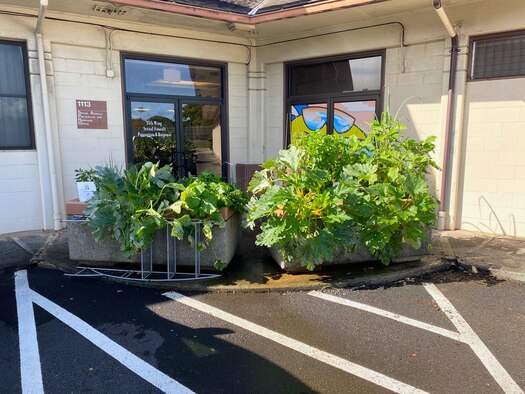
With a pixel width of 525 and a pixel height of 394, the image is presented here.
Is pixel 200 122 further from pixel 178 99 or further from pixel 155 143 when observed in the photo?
pixel 155 143

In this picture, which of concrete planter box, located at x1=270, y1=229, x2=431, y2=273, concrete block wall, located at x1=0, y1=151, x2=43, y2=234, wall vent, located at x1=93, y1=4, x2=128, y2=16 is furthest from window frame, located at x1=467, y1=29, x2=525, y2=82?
concrete block wall, located at x1=0, y1=151, x2=43, y2=234

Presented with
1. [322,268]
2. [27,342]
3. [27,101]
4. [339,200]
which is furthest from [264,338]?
[27,101]

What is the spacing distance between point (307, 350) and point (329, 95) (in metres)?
5.41

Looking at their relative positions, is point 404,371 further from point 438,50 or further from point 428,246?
point 438,50

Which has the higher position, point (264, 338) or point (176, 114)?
point (176, 114)

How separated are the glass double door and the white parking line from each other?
3745 mm

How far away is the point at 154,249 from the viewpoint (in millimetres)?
4598

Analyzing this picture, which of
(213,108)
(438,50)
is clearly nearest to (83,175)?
(213,108)

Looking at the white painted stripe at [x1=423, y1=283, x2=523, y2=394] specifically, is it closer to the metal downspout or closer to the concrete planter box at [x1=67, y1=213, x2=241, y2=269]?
the concrete planter box at [x1=67, y1=213, x2=241, y2=269]

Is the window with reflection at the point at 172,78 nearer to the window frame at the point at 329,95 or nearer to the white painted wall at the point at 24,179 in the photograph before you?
the window frame at the point at 329,95

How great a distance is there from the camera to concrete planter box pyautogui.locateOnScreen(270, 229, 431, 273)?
183 inches

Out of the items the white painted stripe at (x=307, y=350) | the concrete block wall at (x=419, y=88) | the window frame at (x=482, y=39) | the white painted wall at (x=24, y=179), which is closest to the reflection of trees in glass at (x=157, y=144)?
the white painted wall at (x=24, y=179)

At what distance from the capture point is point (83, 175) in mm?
5406

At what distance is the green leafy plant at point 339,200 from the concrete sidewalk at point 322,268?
26 centimetres
